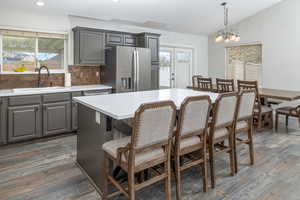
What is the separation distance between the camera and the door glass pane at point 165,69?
22.3 ft

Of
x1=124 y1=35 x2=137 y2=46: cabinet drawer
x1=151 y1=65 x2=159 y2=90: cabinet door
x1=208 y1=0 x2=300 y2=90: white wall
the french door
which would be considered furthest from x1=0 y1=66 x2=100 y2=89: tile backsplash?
x1=208 y1=0 x2=300 y2=90: white wall

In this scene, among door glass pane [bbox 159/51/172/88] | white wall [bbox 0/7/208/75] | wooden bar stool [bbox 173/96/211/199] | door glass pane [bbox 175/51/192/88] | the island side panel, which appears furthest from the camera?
door glass pane [bbox 175/51/192/88]

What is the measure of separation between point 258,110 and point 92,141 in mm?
3600

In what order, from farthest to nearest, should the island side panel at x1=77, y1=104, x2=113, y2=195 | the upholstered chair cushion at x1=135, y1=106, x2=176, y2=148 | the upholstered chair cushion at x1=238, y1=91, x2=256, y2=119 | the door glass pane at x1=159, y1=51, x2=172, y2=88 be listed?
the door glass pane at x1=159, y1=51, x2=172, y2=88
the upholstered chair cushion at x1=238, y1=91, x2=256, y2=119
the island side panel at x1=77, y1=104, x2=113, y2=195
the upholstered chair cushion at x1=135, y1=106, x2=176, y2=148

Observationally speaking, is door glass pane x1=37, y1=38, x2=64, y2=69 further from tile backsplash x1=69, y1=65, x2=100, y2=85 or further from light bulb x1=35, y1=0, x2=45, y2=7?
light bulb x1=35, y1=0, x2=45, y2=7

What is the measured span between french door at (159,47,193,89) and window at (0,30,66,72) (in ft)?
9.88

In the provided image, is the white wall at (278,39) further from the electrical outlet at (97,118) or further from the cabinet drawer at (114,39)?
the electrical outlet at (97,118)

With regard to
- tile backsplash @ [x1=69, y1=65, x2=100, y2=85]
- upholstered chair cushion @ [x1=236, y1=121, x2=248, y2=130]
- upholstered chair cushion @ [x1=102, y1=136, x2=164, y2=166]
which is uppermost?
tile backsplash @ [x1=69, y1=65, x2=100, y2=85]

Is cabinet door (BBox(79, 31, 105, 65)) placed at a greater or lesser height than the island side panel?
greater

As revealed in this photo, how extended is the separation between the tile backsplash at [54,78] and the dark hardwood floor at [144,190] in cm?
124

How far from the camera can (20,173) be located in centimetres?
279

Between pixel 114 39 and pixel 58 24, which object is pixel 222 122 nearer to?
pixel 114 39

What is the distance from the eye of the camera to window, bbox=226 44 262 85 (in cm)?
665

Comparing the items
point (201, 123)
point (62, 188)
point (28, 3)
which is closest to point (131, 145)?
point (201, 123)
